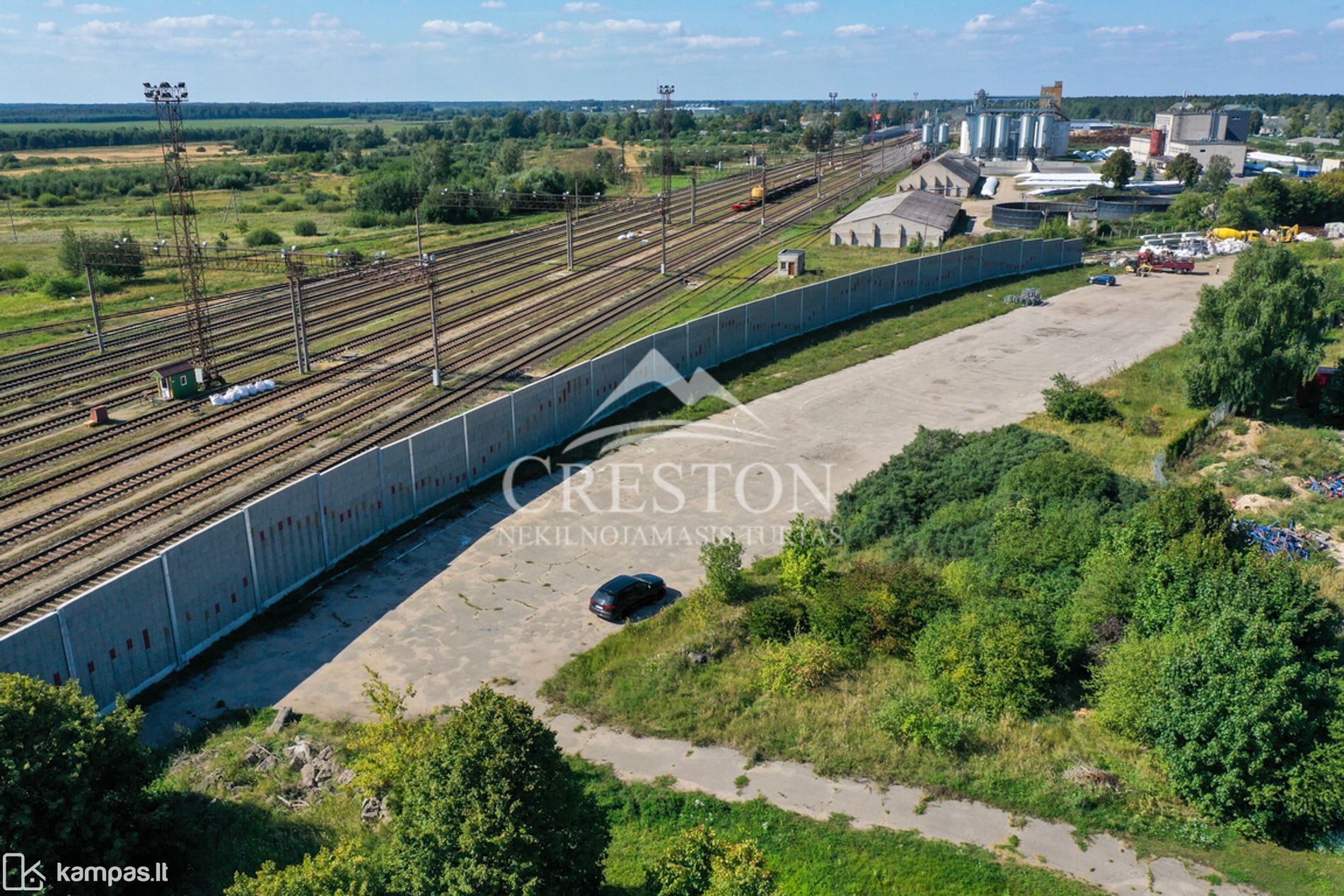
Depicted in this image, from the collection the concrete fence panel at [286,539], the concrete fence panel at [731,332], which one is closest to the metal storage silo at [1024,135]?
the concrete fence panel at [731,332]

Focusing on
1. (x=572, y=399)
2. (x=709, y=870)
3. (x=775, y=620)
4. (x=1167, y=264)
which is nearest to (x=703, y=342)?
(x=572, y=399)

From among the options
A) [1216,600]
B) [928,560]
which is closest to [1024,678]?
[1216,600]

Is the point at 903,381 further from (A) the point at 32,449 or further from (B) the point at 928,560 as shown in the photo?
(A) the point at 32,449

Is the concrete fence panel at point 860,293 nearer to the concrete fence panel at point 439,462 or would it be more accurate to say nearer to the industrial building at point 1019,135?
the concrete fence panel at point 439,462

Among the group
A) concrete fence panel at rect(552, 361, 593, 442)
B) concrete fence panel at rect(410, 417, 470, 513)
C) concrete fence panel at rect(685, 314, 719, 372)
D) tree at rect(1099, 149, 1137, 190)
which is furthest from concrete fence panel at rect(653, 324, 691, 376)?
tree at rect(1099, 149, 1137, 190)

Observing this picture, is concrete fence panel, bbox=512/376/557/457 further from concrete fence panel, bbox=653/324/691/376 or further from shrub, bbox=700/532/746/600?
shrub, bbox=700/532/746/600

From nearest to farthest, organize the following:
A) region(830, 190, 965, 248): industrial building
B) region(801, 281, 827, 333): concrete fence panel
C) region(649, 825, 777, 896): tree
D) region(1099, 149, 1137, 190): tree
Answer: region(649, 825, 777, 896): tree < region(801, 281, 827, 333): concrete fence panel < region(830, 190, 965, 248): industrial building < region(1099, 149, 1137, 190): tree
